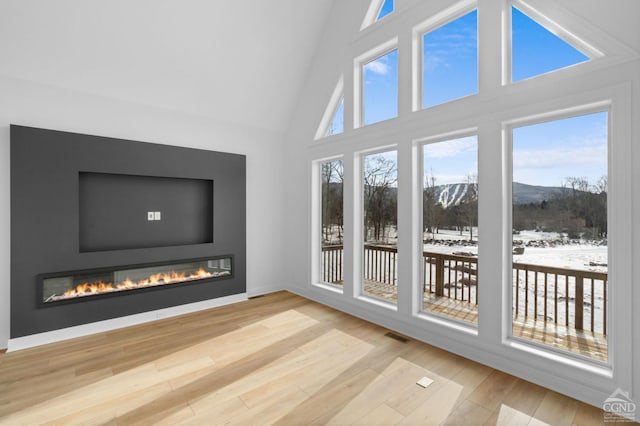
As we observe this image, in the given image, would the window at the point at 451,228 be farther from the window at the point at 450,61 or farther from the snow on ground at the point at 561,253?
the window at the point at 450,61

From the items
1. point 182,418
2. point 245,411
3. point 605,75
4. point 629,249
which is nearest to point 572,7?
point 605,75

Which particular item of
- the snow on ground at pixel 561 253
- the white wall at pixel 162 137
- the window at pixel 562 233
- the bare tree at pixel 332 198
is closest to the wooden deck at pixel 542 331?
the window at pixel 562 233

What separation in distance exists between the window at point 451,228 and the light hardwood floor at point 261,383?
1.83 feet

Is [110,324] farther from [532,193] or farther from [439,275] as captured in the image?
[532,193]

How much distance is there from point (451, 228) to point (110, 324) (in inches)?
161

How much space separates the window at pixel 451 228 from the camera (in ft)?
10.0

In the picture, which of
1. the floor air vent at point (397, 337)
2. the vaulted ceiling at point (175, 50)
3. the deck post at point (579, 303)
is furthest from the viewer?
the floor air vent at point (397, 337)

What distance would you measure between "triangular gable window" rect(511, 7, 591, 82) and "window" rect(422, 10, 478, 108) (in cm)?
37

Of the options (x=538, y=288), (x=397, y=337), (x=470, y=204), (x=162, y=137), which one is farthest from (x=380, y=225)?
(x=162, y=137)

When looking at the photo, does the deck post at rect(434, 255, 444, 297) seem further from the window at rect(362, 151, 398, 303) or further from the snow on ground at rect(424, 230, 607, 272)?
the window at rect(362, 151, 398, 303)

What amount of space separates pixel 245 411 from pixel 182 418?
0.41 meters

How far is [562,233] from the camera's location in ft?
8.23

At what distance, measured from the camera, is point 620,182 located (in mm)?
2084

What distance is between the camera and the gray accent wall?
307 cm
